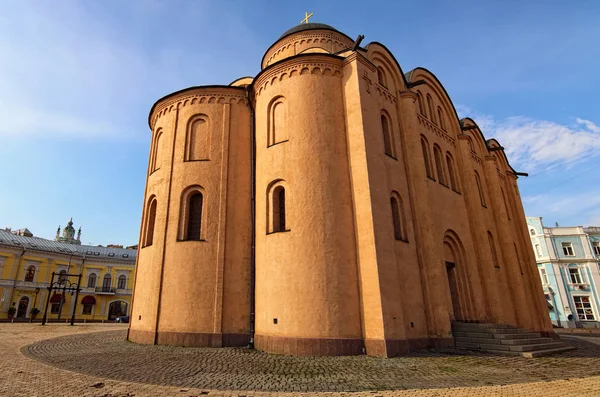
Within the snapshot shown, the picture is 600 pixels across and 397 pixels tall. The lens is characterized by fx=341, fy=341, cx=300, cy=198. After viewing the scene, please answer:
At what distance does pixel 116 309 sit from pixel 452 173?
43.7 meters

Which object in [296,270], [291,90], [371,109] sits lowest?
[296,270]

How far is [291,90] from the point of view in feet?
43.5

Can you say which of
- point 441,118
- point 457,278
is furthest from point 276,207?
Answer: point 441,118

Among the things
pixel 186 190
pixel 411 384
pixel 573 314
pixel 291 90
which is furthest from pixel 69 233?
pixel 573 314

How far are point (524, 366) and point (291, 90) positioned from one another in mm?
11490

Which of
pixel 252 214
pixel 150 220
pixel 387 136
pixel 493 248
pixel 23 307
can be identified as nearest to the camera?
pixel 252 214

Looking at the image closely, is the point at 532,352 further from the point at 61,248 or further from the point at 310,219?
the point at 61,248

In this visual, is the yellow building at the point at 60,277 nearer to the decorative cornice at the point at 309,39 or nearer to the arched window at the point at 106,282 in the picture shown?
the arched window at the point at 106,282

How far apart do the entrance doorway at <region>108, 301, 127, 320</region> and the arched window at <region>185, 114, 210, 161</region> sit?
123 ft

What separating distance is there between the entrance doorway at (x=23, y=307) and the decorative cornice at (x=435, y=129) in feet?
145

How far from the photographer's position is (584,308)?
126ft

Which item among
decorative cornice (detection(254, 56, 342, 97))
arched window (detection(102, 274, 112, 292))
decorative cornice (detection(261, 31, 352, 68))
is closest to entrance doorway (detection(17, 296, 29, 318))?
arched window (detection(102, 274, 112, 292))

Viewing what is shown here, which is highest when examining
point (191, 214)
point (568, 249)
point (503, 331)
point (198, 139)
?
point (198, 139)

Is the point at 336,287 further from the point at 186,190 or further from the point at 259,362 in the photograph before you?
the point at 186,190
